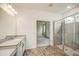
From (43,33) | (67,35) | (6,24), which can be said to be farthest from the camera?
(67,35)

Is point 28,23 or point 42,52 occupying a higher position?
point 28,23

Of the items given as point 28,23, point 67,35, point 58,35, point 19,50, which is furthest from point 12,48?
point 67,35

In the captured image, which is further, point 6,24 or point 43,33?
point 6,24

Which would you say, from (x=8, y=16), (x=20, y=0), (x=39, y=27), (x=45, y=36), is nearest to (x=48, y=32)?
(x=45, y=36)

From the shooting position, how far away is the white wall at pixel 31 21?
1.53 meters

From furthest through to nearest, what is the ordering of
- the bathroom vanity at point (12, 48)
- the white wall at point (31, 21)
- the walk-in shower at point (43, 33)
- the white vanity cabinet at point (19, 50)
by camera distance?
the walk-in shower at point (43, 33), the white wall at point (31, 21), the white vanity cabinet at point (19, 50), the bathroom vanity at point (12, 48)

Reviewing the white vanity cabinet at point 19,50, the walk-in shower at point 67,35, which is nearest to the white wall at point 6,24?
the white vanity cabinet at point 19,50

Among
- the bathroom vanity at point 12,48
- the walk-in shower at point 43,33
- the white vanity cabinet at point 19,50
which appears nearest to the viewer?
the bathroom vanity at point 12,48

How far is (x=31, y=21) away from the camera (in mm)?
1667

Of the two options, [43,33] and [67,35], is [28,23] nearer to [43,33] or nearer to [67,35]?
[43,33]

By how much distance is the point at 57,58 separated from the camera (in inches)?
35.7

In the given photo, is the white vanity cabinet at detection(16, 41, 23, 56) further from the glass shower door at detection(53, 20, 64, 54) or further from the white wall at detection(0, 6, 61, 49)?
the glass shower door at detection(53, 20, 64, 54)

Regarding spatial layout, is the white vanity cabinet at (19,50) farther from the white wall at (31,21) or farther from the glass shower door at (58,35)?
the glass shower door at (58,35)

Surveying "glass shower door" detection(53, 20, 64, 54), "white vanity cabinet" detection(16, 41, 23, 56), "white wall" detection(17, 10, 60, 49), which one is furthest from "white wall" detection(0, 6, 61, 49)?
"white vanity cabinet" detection(16, 41, 23, 56)
